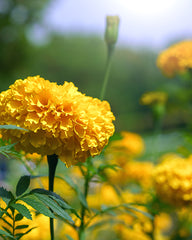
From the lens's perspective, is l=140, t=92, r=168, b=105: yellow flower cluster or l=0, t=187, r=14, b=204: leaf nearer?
l=0, t=187, r=14, b=204: leaf

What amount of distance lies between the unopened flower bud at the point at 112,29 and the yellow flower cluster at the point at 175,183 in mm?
395

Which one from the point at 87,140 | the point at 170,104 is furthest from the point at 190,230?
the point at 170,104

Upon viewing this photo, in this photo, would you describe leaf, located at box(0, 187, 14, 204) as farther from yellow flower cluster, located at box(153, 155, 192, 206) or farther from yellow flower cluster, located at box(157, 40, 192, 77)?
yellow flower cluster, located at box(157, 40, 192, 77)

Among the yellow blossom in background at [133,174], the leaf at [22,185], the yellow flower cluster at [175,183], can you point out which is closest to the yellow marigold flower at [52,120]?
the leaf at [22,185]

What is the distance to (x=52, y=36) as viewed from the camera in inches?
611

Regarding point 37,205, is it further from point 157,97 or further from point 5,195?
point 157,97

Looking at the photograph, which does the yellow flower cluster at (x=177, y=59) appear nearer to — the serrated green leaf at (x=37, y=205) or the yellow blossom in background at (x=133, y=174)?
the yellow blossom in background at (x=133, y=174)

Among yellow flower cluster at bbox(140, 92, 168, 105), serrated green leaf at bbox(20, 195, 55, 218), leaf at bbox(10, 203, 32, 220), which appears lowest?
leaf at bbox(10, 203, 32, 220)

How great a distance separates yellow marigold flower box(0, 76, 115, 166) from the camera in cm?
49

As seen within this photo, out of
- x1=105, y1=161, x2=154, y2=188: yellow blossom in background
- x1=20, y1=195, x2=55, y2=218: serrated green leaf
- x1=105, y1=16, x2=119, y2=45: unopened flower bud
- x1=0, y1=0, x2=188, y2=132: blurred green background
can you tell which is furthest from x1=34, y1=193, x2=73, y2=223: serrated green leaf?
x1=0, y1=0, x2=188, y2=132: blurred green background

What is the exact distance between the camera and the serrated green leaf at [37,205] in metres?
0.40

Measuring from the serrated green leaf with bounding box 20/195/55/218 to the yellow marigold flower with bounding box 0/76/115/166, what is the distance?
0.07m

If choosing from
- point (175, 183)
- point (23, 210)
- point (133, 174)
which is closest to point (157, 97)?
point (133, 174)

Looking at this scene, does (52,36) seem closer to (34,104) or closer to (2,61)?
(2,61)
